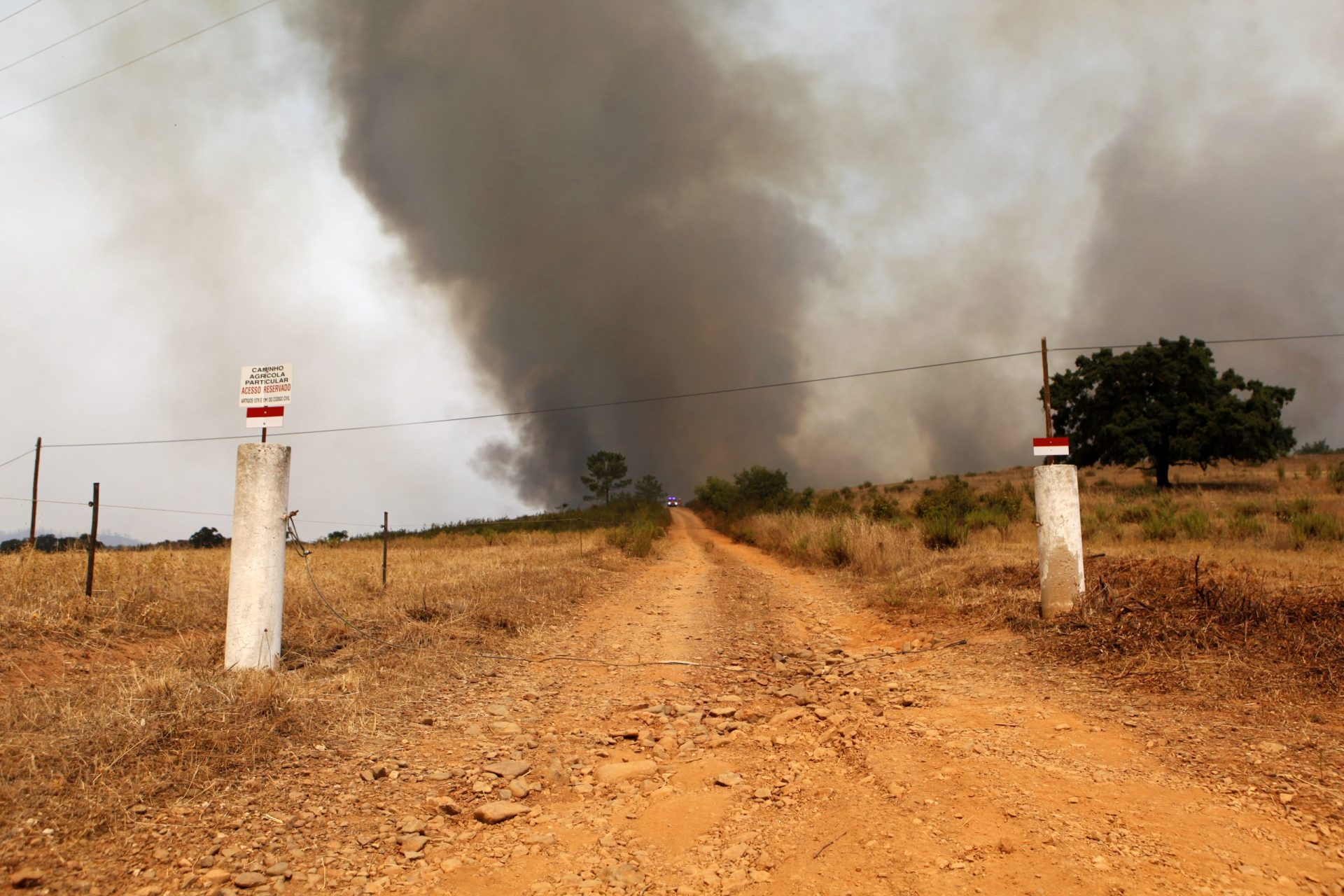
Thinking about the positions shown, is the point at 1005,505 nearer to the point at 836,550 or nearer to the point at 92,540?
the point at 836,550

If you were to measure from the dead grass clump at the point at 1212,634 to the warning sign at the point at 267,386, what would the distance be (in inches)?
336

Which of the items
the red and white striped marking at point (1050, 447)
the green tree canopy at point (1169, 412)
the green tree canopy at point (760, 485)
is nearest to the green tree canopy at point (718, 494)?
the green tree canopy at point (760, 485)

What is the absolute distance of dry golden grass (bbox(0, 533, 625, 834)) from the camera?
4137 mm

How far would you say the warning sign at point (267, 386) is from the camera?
7.46 metres

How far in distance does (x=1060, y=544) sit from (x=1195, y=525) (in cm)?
1121

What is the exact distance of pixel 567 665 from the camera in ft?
26.7

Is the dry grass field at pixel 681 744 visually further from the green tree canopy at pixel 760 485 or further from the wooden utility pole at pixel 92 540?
the green tree canopy at pixel 760 485

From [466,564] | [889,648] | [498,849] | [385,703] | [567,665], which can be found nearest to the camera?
[498,849]

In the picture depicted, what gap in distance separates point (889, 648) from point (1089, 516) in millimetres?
16014

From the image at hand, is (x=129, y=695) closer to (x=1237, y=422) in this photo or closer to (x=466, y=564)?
(x=466, y=564)

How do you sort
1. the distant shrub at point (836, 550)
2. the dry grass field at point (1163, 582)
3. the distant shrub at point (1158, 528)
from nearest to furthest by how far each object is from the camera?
the dry grass field at point (1163, 582)
the distant shrub at point (1158, 528)
the distant shrub at point (836, 550)

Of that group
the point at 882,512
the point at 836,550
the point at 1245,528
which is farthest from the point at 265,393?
the point at 882,512

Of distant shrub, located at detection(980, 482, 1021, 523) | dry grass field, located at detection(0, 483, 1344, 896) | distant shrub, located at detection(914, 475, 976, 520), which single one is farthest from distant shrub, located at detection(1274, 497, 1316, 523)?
dry grass field, located at detection(0, 483, 1344, 896)

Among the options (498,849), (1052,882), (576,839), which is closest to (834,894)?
(1052,882)
